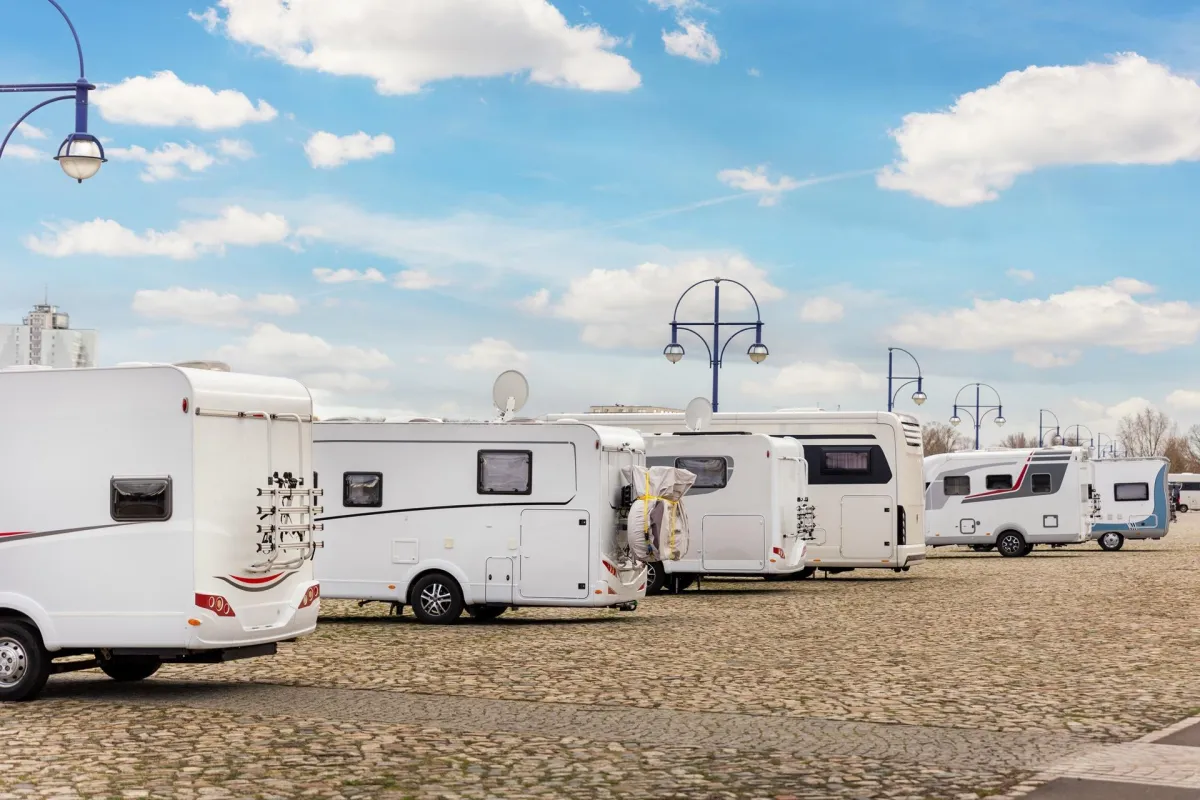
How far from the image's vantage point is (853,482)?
1225 inches

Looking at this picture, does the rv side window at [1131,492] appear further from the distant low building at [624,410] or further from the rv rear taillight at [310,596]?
the rv rear taillight at [310,596]

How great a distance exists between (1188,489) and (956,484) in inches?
2485

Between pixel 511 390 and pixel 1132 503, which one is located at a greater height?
pixel 511 390

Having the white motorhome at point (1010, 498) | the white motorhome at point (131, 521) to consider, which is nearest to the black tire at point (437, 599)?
the white motorhome at point (131, 521)

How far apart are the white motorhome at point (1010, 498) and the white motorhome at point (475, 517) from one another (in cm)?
2390

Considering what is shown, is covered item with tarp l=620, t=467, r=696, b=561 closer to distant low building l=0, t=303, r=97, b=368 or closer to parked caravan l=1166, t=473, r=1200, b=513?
distant low building l=0, t=303, r=97, b=368

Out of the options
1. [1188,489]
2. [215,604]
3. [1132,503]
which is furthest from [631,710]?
[1188,489]

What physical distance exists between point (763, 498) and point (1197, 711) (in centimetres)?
1453

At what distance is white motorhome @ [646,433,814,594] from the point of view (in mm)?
27062

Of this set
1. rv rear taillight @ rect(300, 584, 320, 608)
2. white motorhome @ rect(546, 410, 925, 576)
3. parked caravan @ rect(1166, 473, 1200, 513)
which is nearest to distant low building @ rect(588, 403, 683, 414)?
white motorhome @ rect(546, 410, 925, 576)

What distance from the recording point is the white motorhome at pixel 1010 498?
43062mm

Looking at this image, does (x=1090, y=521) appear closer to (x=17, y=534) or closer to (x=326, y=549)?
(x=326, y=549)

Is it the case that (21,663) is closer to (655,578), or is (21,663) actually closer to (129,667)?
(129,667)

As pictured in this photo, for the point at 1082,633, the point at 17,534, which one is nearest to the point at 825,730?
the point at 17,534
